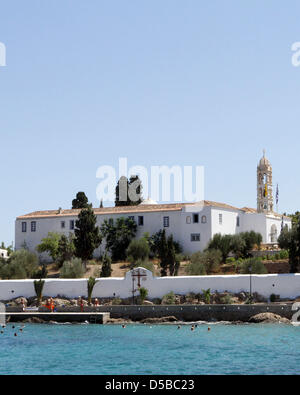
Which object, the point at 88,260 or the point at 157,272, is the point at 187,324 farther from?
the point at 88,260

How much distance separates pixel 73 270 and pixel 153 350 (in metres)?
28.2

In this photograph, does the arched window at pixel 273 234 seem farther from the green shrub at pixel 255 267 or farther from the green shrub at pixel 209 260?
the green shrub at pixel 255 267

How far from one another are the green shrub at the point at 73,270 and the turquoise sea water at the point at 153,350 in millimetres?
15544

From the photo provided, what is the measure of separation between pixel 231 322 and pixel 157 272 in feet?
52.6

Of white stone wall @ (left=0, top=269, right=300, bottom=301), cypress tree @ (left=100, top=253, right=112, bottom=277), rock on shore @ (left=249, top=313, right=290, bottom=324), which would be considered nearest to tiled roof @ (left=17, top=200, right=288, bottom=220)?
cypress tree @ (left=100, top=253, right=112, bottom=277)

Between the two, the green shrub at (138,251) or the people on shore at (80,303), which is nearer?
the people on shore at (80,303)

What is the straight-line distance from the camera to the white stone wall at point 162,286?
162ft

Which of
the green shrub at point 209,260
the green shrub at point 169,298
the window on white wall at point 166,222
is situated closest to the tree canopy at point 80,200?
the window on white wall at point 166,222

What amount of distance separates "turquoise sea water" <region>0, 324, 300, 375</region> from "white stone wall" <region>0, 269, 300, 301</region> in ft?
24.1

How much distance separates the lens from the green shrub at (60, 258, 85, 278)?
5962 centimetres

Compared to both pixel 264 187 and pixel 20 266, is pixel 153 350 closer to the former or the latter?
pixel 20 266

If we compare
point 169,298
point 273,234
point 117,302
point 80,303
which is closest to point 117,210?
point 273,234

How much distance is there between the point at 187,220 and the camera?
66.2 m
